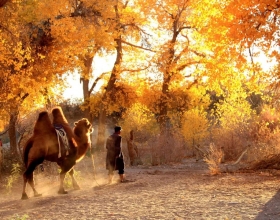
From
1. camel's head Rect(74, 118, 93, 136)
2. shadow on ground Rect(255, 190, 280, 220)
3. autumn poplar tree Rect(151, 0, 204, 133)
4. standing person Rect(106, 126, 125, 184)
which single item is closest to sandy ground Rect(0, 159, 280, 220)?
shadow on ground Rect(255, 190, 280, 220)

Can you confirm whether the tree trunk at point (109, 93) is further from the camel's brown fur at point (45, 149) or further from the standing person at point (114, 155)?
the camel's brown fur at point (45, 149)

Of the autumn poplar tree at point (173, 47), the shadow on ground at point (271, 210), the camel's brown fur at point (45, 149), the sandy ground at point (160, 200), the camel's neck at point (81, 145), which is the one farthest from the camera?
the autumn poplar tree at point (173, 47)

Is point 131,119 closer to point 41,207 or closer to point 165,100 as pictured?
point 165,100

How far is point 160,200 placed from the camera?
33.2 ft

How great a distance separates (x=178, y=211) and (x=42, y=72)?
12805mm

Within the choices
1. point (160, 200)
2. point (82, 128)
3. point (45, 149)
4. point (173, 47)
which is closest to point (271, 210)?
point (160, 200)

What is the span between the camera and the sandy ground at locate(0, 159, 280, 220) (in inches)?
339

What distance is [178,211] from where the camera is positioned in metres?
8.78

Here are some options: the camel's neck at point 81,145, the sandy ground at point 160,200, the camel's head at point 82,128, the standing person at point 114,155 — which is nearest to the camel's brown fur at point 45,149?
the camel's neck at point 81,145

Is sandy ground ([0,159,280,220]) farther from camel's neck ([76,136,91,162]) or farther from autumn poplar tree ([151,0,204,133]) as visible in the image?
autumn poplar tree ([151,0,204,133])

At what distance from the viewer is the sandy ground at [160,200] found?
8602 mm

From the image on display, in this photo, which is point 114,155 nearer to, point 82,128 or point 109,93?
point 82,128

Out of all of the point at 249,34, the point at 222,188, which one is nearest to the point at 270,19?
the point at 249,34

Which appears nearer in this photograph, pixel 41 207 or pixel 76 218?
pixel 76 218
